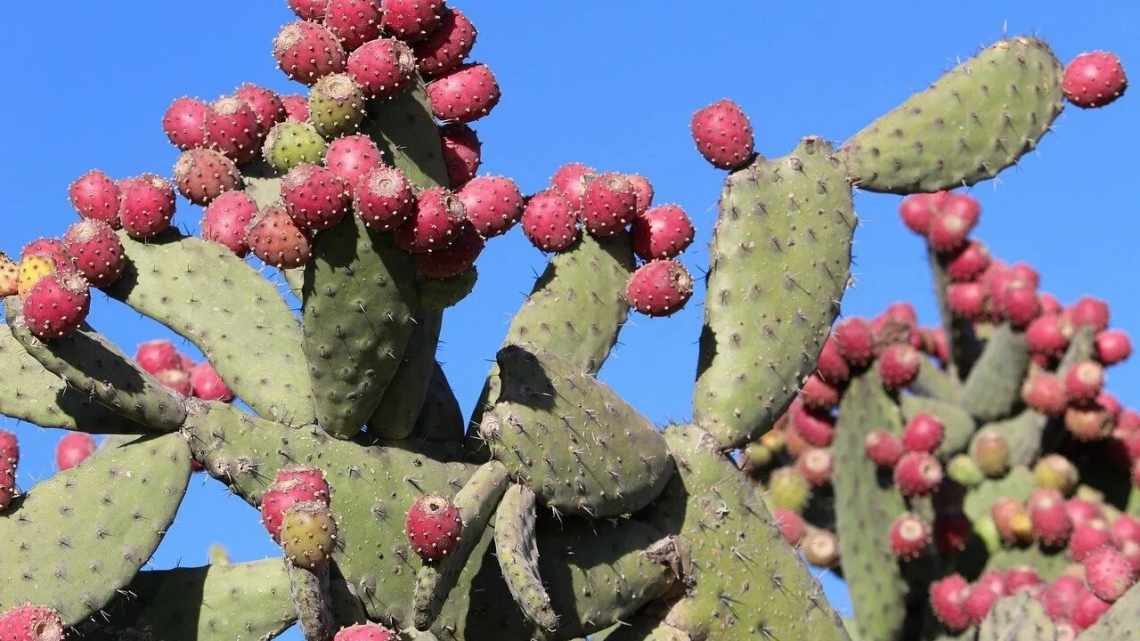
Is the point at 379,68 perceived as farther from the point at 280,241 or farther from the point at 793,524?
the point at 793,524

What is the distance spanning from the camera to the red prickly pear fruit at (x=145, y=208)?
3.64m

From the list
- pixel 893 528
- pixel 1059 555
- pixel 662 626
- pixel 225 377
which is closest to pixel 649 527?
pixel 662 626

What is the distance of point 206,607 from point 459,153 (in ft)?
3.21

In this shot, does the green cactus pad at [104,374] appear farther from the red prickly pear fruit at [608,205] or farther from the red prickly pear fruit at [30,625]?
the red prickly pear fruit at [608,205]

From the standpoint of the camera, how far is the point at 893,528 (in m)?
6.06

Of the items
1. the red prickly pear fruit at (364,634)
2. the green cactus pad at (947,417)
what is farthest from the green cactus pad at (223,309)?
the green cactus pad at (947,417)

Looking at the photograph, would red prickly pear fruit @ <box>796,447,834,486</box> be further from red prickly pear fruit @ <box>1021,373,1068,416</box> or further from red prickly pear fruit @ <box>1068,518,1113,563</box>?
red prickly pear fruit @ <box>1068,518,1113,563</box>

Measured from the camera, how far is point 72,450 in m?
4.68

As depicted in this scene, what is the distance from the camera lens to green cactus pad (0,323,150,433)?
349cm

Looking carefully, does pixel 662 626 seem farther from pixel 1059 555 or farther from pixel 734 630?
pixel 1059 555

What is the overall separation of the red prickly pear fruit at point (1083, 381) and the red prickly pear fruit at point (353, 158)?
446 centimetres

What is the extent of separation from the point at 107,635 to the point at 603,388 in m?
1.04

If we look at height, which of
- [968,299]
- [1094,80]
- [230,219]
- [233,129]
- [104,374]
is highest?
[968,299]

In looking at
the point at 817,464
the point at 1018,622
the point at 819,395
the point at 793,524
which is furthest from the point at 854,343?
the point at 1018,622
